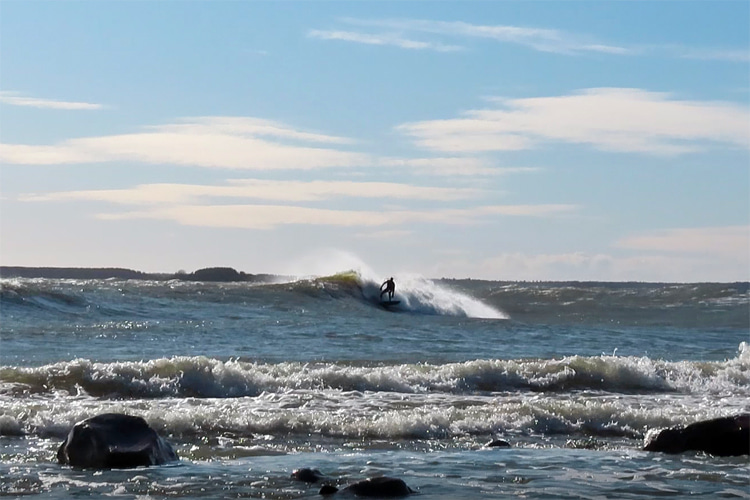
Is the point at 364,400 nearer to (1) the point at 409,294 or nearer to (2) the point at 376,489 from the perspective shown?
(2) the point at 376,489

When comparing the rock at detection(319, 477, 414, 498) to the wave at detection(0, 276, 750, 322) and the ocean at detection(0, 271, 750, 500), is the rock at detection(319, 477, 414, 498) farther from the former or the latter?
the wave at detection(0, 276, 750, 322)

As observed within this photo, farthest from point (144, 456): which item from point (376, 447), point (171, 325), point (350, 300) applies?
point (350, 300)

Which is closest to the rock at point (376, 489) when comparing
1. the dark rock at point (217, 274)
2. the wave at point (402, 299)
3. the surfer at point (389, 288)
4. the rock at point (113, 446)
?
the rock at point (113, 446)

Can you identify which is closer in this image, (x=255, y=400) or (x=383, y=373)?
(x=255, y=400)

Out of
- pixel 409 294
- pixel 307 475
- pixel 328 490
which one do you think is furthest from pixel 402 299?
pixel 328 490

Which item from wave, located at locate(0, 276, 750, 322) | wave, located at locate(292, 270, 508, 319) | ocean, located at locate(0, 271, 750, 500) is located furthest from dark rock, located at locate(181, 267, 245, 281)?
ocean, located at locate(0, 271, 750, 500)

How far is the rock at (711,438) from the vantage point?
10047 mm

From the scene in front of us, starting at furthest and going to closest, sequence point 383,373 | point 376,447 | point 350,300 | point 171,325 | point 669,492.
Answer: point 350,300 → point 171,325 → point 383,373 → point 376,447 → point 669,492

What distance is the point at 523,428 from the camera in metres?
12.1

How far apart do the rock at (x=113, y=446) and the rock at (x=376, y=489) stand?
6.62 feet

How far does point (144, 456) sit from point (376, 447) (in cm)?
261

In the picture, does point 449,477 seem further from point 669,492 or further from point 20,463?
point 20,463

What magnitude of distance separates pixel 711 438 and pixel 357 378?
6071 mm

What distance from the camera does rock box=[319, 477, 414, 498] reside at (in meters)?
7.75
